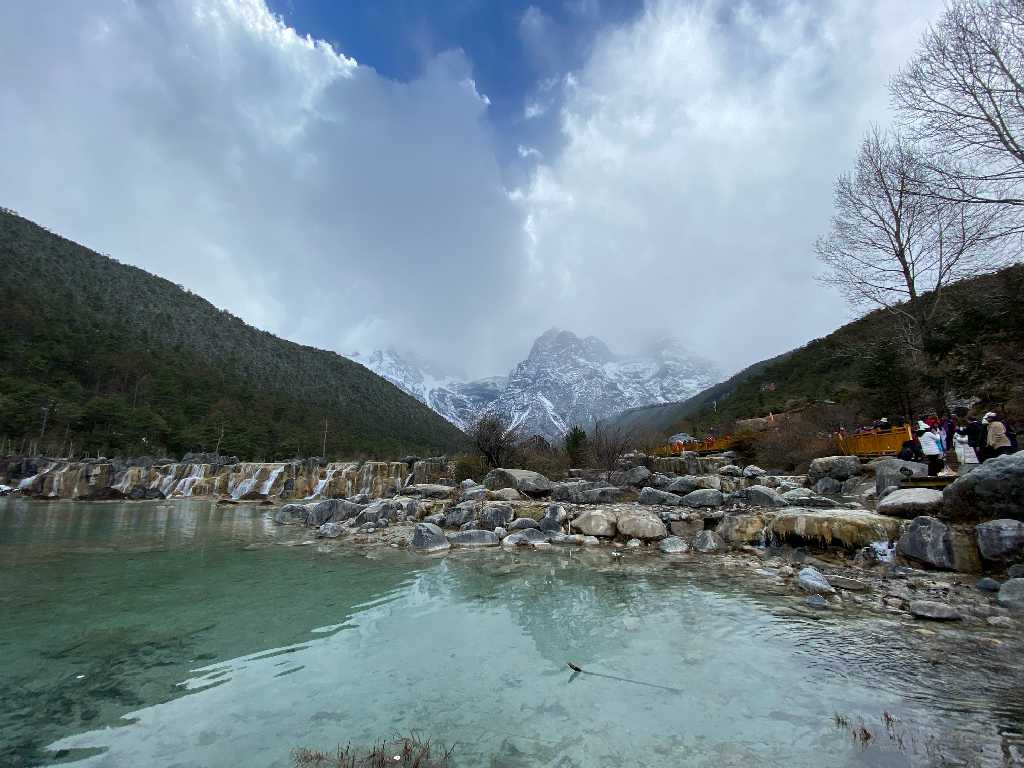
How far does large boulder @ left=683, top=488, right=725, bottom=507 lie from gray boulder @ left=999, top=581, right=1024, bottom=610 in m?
8.33

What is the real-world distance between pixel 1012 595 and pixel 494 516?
11326mm

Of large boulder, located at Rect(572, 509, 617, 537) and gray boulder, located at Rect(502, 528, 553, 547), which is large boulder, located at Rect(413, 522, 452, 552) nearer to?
gray boulder, located at Rect(502, 528, 553, 547)

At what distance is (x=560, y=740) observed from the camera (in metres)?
3.41

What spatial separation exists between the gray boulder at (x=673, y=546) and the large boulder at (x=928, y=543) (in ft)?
13.0

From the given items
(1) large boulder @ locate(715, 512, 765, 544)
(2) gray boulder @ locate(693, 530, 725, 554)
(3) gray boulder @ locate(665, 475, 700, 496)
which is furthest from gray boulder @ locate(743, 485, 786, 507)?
(3) gray boulder @ locate(665, 475, 700, 496)

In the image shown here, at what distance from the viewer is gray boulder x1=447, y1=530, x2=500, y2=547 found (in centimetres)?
1263

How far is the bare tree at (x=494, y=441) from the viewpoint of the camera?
27.6 metres

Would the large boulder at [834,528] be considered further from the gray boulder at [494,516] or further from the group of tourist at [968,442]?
the gray boulder at [494,516]

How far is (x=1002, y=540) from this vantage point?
267 inches

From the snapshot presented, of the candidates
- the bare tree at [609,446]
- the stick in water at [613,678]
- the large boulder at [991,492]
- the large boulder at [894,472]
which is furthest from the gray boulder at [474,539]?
the bare tree at [609,446]

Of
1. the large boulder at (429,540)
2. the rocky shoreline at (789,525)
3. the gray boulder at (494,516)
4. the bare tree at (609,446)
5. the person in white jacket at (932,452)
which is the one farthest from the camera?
the bare tree at (609,446)

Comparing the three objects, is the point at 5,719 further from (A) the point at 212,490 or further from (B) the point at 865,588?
(A) the point at 212,490

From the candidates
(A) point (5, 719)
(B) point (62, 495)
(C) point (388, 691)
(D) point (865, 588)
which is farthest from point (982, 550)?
(B) point (62, 495)

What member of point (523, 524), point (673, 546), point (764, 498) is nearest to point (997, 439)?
point (764, 498)
